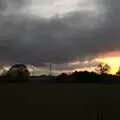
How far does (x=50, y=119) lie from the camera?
2117cm

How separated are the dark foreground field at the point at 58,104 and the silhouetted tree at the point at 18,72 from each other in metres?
15.0

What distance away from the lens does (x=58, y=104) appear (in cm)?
2603

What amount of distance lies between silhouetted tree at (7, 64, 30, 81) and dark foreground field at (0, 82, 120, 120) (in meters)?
15.0

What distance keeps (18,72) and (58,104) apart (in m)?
24.3

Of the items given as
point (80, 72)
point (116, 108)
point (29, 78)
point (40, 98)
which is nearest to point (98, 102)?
point (116, 108)

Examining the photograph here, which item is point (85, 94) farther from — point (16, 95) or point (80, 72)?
point (80, 72)

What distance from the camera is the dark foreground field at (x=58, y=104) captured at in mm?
22086

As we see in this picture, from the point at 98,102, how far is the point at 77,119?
571cm

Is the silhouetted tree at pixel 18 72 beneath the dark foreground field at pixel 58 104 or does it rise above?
above

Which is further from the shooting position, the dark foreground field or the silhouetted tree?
the silhouetted tree

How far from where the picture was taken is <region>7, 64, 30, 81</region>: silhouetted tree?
48.6 m

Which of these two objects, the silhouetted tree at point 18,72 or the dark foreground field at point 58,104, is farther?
the silhouetted tree at point 18,72

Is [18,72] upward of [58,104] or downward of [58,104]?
upward

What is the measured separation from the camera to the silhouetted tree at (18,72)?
48.6 meters
